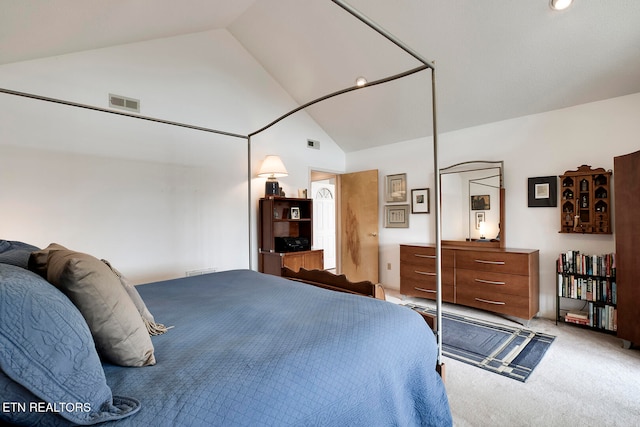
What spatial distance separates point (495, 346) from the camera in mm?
2785

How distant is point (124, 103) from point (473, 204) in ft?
13.9

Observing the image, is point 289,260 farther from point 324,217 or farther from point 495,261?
point 495,261

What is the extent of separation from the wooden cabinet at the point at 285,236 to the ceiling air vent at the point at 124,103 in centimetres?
178

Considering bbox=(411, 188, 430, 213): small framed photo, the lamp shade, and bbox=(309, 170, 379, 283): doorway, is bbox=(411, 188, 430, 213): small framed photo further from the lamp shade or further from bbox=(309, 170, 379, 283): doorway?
the lamp shade

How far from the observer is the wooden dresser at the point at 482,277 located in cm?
328

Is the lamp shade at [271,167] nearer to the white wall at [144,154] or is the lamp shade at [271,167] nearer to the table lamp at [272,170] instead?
the table lamp at [272,170]

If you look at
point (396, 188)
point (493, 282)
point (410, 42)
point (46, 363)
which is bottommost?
point (493, 282)

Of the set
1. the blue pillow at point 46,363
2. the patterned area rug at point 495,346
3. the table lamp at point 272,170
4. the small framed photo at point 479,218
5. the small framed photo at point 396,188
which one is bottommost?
the patterned area rug at point 495,346

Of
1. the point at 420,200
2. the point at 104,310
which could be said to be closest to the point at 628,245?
the point at 420,200

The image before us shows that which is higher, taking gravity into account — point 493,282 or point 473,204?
point 473,204

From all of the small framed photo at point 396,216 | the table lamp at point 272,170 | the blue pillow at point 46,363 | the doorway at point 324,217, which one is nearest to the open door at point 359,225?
the small framed photo at point 396,216

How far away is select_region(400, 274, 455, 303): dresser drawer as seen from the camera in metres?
3.85

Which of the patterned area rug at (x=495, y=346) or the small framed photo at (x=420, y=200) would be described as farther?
the small framed photo at (x=420, y=200)

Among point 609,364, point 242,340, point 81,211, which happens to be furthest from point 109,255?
point 609,364
